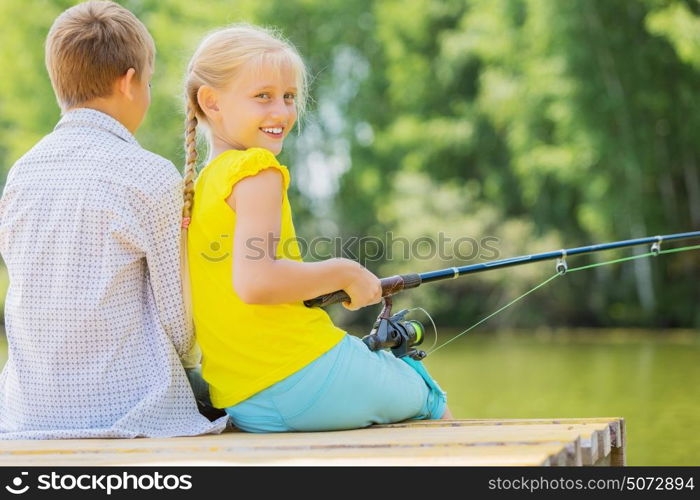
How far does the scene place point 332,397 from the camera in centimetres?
240

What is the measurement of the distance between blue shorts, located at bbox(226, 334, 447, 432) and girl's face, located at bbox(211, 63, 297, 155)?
52 cm

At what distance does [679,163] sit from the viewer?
14625mm

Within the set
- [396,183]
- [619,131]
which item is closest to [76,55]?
[619,131]

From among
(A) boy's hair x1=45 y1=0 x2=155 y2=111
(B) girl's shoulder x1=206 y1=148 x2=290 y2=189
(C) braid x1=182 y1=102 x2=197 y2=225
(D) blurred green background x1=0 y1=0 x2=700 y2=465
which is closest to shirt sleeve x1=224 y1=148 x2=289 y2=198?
(B) girl's shoulder x1=206 y1=148 x2=290 y2=189

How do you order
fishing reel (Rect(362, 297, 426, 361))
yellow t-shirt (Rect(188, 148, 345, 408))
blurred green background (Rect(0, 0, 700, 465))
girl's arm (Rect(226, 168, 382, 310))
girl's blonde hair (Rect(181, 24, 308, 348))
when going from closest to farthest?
girl's arm (Rect(226, 168, 382, 310)) → yellow t-shirt (Rect(188, 148, 345, 408)) → girl's blonde hair (Rect(181, 24, 308, 348)) → fishing reel (Rect(362, 297, 426, 361)) → blurred green background (Rect(0, 0, 700, 465))

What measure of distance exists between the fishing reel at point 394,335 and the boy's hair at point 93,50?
82 cm

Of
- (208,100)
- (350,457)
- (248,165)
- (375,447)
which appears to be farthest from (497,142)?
(350,457)

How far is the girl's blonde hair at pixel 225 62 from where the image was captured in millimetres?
2455

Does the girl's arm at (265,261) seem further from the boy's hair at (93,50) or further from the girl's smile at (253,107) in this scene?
the boy's hair at (93,50)

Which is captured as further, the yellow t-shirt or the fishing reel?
the fishing reel

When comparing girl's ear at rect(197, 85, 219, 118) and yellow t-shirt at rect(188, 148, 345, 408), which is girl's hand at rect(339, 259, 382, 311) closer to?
yellow t-shirt at rect(188, 148, 345, 408)

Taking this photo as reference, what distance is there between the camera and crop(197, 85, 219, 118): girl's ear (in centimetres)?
254

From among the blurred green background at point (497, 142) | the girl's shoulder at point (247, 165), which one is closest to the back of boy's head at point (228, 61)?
the girl's shoulder at point (247, 165)

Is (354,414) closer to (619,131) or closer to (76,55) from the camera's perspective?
(76,55)
